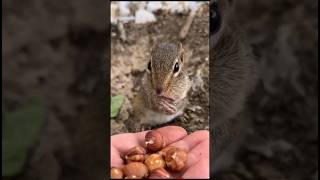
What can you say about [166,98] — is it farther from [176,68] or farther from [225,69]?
[225,69]

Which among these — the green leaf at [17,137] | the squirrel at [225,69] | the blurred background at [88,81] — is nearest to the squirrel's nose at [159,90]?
the squirrel at [225,69]

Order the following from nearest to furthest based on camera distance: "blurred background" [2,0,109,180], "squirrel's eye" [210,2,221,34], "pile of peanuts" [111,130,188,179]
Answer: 1. "pile of peanuts" [111,130,188,179]
2. "squirrel's eye" [210,2,221,34]
3. "blurred background" [2,0,109,180]

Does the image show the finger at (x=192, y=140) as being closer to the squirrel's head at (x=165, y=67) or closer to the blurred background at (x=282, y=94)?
the squirrel's head at (x=165, y=67)

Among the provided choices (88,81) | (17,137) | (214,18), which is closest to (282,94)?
(88,81)

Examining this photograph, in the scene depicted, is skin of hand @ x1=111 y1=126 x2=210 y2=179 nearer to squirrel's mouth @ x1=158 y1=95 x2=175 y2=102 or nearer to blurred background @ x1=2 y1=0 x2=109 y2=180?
squirrel's mouth @ x1=158 y1=95 x2=175 y2=102

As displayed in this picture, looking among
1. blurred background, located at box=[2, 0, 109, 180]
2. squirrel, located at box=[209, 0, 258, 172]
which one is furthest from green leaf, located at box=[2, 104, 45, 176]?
squirrel, located at box=[209, 0, 258, 172]

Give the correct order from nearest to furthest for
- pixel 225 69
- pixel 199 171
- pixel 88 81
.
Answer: pixel 199 171, pixel 225 69, pixel 88 81

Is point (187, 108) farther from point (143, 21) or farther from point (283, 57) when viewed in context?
point (283, 57)
